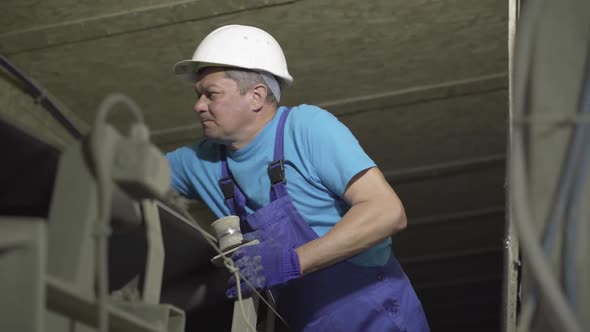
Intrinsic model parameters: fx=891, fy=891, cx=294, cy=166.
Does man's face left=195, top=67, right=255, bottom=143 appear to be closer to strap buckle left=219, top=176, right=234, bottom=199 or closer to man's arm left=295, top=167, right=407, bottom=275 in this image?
strap buckle left=219, top=176, right=234, bottom=199

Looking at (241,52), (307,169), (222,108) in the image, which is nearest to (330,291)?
(307,169)

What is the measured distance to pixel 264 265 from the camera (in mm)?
2770

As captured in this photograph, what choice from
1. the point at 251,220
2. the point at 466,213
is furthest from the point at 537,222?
the point at 466,213

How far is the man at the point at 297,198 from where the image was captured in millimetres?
2842

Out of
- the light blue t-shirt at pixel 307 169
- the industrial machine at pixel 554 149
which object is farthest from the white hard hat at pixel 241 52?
the industrial machine at pixel 554 149

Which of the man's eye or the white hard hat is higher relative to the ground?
the white hard hat

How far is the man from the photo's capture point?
9.32ft

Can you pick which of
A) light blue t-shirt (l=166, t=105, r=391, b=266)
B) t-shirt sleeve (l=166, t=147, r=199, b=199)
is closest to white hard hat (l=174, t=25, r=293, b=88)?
light blue t-shirt (l=166, t=105, r=391, b=266)

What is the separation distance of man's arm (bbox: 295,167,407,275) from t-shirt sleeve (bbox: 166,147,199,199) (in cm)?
69

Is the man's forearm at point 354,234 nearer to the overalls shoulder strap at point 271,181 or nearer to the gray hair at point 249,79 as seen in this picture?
the overalls shoulder strap at point 271,181

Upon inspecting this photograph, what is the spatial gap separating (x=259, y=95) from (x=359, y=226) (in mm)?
782

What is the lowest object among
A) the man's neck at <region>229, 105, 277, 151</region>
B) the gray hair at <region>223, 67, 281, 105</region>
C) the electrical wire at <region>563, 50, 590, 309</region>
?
the electrical wire at <region>563, 50, 590, 309</region>

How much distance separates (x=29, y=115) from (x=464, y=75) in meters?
2.35

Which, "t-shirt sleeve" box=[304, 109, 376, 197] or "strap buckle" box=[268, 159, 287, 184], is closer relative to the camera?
"t-shirt sleeve" box=[304, 109, 376, 197]
